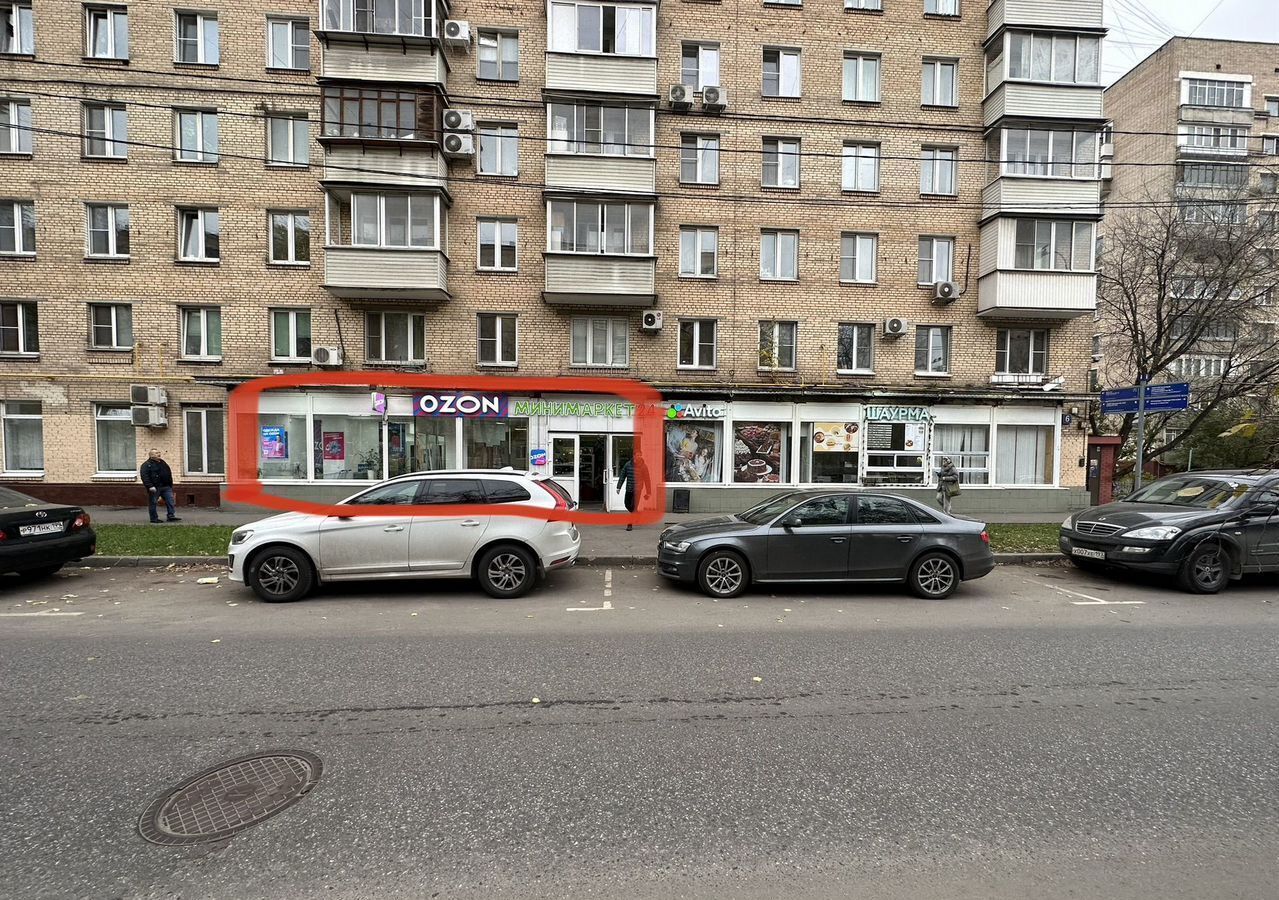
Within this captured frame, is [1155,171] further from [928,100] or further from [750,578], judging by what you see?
[750,578]

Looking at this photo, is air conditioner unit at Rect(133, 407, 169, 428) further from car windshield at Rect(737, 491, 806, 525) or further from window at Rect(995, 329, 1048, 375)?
window at Rect(995, 329, 1048, 375)

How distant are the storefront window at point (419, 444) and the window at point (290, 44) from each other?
10.0m

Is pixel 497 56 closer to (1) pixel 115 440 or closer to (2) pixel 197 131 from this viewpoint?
(2) pixel 197 131

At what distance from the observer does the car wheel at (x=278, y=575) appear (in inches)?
278

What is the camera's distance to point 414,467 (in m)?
16.0

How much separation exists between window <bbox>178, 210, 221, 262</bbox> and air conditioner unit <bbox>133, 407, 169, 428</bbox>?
4.20 metres

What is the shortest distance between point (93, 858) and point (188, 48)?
20.7 m

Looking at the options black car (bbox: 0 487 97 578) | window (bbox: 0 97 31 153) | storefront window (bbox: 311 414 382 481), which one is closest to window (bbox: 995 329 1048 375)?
storefront window (bbox: 311 414 382 481)

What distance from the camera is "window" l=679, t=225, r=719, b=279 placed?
55.0 feet

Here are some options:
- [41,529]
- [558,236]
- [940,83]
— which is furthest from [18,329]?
[940,83]

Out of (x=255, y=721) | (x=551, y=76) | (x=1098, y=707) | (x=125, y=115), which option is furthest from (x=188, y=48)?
(x=1098, y=707)

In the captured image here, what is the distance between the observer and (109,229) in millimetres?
15711

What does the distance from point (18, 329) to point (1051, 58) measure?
2937 cm

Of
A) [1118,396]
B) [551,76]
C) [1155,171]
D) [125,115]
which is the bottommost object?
[1118,396]
